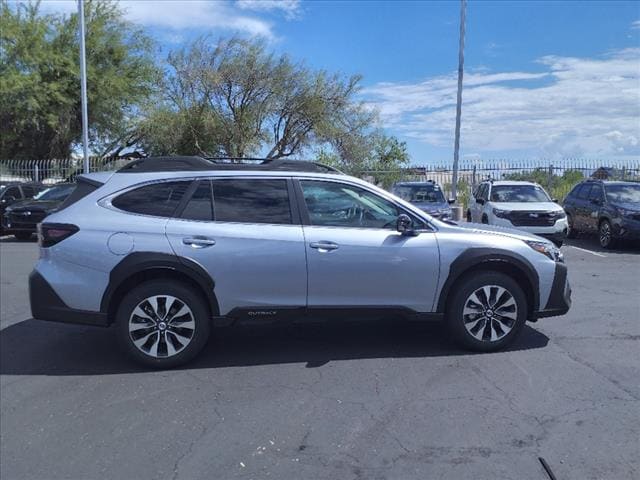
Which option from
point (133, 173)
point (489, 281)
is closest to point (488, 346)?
point (489, 281)

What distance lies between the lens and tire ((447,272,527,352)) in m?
5.50

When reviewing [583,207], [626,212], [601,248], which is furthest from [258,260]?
[583,207]

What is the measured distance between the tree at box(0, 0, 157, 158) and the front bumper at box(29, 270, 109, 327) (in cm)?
2558

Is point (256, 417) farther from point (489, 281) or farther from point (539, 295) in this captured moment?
point (539, 295)

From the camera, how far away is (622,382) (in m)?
4.80

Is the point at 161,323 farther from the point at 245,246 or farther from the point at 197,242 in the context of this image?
the point at 245,246

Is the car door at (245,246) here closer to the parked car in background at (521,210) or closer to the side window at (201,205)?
the side window at (201,205)

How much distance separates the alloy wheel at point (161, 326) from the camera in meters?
5.20

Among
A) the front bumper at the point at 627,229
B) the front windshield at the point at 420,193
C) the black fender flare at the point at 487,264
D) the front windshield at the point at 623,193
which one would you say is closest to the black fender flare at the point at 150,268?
the black fender flare at the point at 487,264

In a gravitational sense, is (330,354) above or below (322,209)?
below

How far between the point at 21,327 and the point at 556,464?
582 centimetres

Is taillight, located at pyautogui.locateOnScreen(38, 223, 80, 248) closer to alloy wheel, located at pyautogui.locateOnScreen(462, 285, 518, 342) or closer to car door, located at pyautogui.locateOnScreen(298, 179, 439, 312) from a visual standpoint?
car door, located at pyautogui.locateOnScreen(298, 179, 439, 312)

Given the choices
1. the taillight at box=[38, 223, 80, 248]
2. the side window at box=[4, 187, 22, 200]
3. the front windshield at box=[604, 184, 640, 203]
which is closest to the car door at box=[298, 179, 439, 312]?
the taillight at box=[38, 223, 80, 248]

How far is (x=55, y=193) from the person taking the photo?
1764 cm
